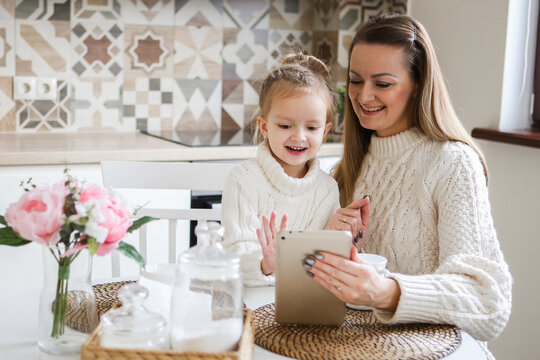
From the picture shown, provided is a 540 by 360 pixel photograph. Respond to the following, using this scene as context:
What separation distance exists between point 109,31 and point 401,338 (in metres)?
2.27

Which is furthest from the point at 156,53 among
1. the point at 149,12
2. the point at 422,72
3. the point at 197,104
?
the point at 422,72

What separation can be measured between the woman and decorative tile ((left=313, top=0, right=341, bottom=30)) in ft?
5.27

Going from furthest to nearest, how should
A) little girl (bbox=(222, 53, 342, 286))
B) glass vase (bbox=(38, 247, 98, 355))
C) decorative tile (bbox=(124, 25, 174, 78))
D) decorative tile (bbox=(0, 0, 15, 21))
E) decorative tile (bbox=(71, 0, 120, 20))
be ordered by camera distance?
decorative tile (bbox=(124, 25, 174, 78))
decorative tile (bbox=(71, 0, 120, 20))
decorative tile (bbox=(0, 0, 15, 21))
little girl (bbox=(222, 53, 342, 286))
glass vase (bbox=(38, 247, 98, 355))

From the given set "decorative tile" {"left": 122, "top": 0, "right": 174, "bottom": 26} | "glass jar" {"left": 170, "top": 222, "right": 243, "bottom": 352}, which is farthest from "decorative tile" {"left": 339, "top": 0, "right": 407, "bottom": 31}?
"glass jar" {"left": 170, "top": 222, "right": 243, "bottom": 352}

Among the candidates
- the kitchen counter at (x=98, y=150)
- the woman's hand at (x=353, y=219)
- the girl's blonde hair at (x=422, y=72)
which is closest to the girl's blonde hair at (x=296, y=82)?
the girl's blonde hair at (x=422, y=72)

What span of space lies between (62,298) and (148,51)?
2.21 meters

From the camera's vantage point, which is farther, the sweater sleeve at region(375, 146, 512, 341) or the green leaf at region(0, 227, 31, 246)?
the sweater sleeve at region(375, 146, 512, 341)

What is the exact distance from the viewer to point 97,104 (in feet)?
9.85

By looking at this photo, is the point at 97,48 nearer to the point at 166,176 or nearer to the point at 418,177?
the point at 166,176

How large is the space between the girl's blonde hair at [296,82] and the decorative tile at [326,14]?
5.33ft

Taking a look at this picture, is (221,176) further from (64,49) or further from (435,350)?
(64,49)

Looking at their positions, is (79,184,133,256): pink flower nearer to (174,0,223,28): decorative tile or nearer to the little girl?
the little girl

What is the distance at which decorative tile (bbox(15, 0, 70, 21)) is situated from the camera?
2.81 metres

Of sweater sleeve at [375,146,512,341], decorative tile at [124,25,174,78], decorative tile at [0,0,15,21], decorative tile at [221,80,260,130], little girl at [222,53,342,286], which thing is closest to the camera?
sweater sleeve at [375,146,512,341]
